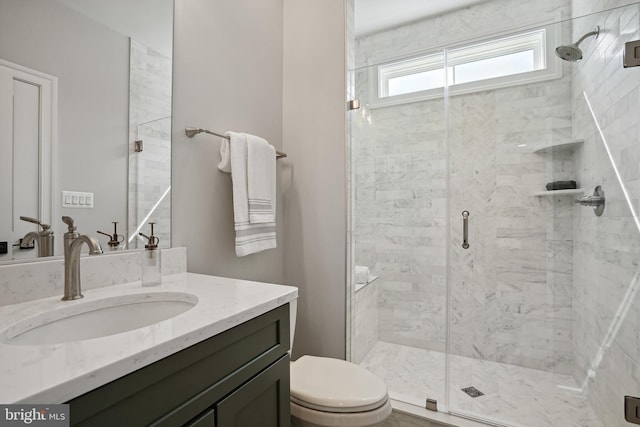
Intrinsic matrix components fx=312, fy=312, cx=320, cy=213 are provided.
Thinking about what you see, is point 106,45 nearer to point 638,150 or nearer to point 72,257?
point 72,257

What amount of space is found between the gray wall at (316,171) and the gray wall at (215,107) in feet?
0.47

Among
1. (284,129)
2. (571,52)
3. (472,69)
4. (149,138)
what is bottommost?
(149,138)

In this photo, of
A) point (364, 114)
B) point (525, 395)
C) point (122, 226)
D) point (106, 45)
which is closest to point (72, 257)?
point (122, 226)

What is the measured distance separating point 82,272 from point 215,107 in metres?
0.87

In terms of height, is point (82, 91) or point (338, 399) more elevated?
point (82, 91)

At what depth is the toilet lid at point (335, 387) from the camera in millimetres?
1142

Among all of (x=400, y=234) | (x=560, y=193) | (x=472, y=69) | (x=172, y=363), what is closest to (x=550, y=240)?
(x=560, y=193)

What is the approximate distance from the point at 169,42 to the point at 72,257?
2.94ft

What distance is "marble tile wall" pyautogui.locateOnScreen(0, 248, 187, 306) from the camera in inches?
32.2

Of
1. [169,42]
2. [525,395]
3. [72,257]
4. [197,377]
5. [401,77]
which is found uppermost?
[401,77]

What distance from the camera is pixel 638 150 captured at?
1.31m

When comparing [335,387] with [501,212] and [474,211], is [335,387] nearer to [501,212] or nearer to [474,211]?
[474,211]

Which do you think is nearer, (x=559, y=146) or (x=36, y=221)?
(x=36, y=221)

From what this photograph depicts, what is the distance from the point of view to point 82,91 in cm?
97
